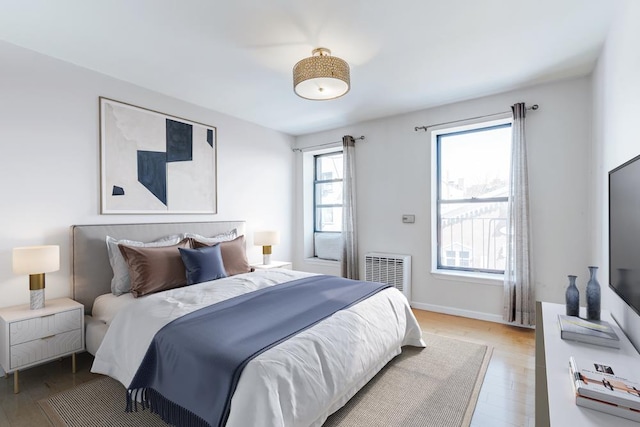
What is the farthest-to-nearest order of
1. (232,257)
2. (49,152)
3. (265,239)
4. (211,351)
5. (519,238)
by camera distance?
(265,239) → (232,257) → (519,238) → (49,152) → (211,351)

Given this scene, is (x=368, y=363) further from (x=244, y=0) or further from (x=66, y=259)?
(x=66, y=259)

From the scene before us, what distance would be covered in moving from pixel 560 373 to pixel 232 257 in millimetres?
2894

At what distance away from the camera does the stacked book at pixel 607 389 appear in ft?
3.72

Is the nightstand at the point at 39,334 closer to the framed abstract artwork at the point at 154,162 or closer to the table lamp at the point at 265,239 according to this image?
the framed abstract artwork at the point at 154,162

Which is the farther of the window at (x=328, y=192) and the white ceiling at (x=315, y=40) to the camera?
the window at (x=328, y=192)

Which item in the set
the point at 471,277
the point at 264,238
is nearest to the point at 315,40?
the point at 264,238

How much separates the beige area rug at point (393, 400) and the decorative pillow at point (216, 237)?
1.52 meters

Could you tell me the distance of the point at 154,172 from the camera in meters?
3.42

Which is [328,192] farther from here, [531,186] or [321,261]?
[531,186]

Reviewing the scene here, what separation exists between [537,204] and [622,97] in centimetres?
153

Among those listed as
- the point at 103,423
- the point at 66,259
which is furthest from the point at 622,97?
the point at 66,259

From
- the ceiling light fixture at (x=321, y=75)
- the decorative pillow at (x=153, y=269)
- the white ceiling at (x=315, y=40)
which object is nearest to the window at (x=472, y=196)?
the white ceiling at (x=315, y=40)

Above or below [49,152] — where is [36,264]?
below

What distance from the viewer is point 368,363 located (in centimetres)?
212
